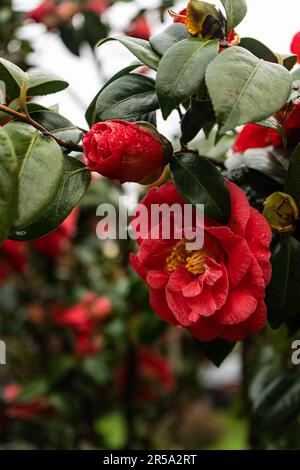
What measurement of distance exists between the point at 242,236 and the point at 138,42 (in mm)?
205

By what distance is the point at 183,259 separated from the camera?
55cm

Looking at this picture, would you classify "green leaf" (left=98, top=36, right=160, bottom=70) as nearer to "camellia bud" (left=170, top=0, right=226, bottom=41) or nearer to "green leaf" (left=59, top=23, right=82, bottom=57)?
"camellia bud" (left=170, top=0, right=226, bottom=41)

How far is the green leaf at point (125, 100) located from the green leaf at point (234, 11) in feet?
0.32

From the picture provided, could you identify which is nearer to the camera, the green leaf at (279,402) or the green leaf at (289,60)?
the green leaf at (289,60)

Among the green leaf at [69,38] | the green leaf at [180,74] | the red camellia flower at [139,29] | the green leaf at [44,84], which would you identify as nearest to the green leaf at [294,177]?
the green leaf at [180,74]

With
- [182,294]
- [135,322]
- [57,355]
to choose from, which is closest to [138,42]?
[182,294]

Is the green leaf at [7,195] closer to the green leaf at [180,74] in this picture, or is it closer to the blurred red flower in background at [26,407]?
the green leaf at [180,74]

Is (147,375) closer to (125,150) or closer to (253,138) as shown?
(253,138)

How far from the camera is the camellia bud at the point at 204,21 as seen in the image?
492 millimetres

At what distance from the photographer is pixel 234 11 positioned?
1.67ft

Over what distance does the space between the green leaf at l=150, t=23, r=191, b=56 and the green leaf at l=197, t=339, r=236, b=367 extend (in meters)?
0.29

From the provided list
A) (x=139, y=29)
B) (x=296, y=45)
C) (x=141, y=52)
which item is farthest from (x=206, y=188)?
(x=139, y=29)

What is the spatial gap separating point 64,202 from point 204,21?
0.66ft

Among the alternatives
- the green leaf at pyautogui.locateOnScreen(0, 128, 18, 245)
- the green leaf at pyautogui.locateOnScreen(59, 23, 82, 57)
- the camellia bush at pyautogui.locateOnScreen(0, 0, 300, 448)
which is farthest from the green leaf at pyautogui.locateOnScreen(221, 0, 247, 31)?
the green leaf at pyautogui.locateOnScreen(59, 23, 82, 57)
